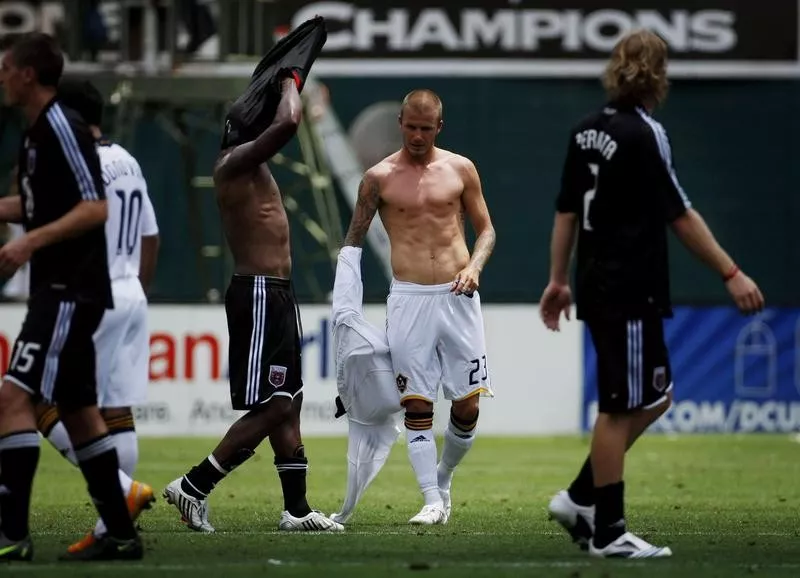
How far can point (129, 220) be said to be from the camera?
31.9 ft

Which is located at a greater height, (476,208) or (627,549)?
(476,208)

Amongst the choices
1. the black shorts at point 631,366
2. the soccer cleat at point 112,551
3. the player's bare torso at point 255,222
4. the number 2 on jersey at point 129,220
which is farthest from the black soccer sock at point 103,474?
the player's bare torso at point 255,222

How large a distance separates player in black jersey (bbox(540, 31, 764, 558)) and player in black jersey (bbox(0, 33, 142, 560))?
2.04 m

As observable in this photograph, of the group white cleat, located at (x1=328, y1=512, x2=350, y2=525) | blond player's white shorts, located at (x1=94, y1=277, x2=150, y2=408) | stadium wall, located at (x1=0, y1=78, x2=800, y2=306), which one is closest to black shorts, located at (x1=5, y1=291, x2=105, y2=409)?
blond player's white shorts, located at (x1=94, y1=277, x2=150, y2=408)

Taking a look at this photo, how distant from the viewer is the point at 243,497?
12438 millimetres

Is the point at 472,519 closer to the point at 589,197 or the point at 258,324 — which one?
the point at 258,324

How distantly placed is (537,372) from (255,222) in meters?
9.37

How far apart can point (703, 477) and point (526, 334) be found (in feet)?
15.9

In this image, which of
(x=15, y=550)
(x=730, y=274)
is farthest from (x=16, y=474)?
(x=730, y=274)

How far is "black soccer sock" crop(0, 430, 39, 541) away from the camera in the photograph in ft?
26.1

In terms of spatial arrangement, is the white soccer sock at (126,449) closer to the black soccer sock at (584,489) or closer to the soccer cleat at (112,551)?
the soccer cleat at (112,551)

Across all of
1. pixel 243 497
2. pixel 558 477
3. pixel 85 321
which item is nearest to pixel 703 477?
pixel 558 477

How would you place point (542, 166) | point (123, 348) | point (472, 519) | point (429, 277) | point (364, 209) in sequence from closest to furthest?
point (123, 348), point (364, 209), point (429, 277), point (472, 519), point (542, 166)

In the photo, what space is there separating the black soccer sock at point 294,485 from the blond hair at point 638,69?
2863 mm
